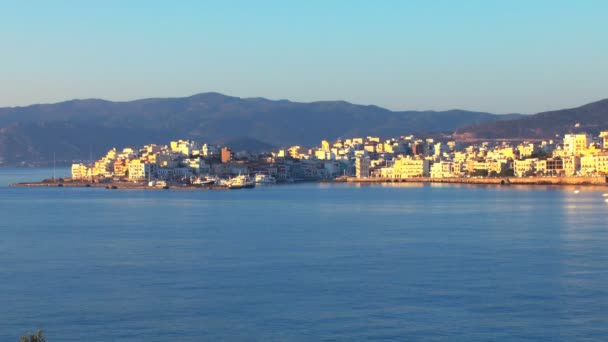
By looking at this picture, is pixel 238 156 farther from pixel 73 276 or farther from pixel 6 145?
pixel 6 145

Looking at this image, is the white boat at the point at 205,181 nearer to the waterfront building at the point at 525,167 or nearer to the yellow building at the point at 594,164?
the waterfront building at the point at 525,167

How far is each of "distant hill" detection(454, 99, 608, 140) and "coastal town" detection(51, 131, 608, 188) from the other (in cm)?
3926

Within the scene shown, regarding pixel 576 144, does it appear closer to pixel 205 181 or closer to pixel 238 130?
pixel 205 181

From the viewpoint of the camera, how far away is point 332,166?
3317 inches

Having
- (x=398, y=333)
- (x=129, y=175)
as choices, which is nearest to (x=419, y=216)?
(x=398, y=333)

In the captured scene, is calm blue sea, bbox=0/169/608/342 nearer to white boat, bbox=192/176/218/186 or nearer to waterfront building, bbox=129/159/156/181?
white boat, bbox=192/176/218/186

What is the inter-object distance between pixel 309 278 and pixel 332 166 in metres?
66.7

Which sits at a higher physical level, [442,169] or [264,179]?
[442,169]

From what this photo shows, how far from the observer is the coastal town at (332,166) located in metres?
68.0

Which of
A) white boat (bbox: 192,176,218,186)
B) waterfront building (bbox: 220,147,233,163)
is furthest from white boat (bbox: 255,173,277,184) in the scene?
waterfront building (bbox: 220,147,233,163)

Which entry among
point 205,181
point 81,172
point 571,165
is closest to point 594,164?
point 571,165

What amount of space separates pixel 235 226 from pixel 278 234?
3.14m

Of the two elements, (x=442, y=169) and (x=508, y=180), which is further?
(x=442, y=169)

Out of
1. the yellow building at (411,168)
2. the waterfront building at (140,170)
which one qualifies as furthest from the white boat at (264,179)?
the yellow building at (411,168)
